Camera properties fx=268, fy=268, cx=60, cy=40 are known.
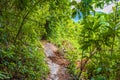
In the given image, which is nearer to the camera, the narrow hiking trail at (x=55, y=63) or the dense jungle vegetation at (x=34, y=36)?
the dense jungle vegetation at (x=34, y=36)

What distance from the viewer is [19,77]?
14.0ft

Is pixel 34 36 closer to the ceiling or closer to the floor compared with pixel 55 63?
closer to the ceiling

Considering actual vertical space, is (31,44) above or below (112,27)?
below

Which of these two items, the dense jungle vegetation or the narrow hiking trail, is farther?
the narrow hiking trail

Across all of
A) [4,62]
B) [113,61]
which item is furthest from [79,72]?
[4,62]

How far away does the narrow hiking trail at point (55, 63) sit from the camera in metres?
5.54

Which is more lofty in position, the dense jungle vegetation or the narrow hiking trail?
the dense jungle vegetation

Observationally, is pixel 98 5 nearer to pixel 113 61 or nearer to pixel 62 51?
pixel 113 61

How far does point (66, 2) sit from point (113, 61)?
1.20m

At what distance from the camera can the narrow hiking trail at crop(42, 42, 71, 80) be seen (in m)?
5.54

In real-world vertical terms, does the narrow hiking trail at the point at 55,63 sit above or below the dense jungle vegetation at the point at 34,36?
below

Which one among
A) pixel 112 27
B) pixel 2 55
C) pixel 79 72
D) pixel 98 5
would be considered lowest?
pixel 79 72

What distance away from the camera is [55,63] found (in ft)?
20.4

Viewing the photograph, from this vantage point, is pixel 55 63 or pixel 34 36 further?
pixel 55 63
